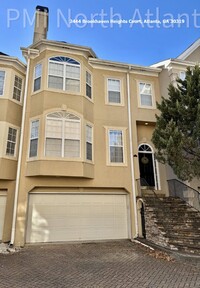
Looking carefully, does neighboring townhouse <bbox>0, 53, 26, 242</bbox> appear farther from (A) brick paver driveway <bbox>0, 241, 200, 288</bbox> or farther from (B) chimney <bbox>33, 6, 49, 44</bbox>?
(A) brick paver driveway <bbox>0, 241, 200, 288</bbox>

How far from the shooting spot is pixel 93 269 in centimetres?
641

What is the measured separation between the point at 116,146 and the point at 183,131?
3865 millimetres

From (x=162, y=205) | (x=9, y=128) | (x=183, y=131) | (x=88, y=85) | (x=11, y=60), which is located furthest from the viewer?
(x=88, y=85)

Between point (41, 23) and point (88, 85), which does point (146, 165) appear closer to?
point (88, 85)

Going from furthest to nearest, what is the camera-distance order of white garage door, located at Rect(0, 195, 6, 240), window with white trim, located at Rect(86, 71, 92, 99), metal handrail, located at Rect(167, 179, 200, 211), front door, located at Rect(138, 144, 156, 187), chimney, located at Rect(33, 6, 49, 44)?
chimney, located at Rect(33, 6, 49, 44)
front door, located at Rect(138, 144, 156, 187)
window with white trim, located at Rect(86, 71, 92, 99)
metal handrail, located at Rect(167, 179, 200, 211)
white garage door, located at Rect(0, 195, 6, 240)

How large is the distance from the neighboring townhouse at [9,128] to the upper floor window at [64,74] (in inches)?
80.5

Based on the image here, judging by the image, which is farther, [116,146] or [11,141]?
[116,146]

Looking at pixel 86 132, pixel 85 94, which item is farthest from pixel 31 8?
pixel 86 132

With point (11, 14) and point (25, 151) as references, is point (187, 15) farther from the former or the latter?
point (25, 151)

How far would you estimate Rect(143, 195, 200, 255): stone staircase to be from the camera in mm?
8227

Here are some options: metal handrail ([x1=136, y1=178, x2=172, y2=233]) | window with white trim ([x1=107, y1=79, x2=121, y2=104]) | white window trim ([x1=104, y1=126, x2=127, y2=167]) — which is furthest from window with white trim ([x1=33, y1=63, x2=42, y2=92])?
metal handrail ([x1=136, y1=178, x2=172, y2=233])

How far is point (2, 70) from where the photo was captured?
11578 mm

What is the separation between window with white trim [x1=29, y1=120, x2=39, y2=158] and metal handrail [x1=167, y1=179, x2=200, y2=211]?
7646mm

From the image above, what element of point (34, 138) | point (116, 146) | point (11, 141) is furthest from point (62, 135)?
point (116, 146)
